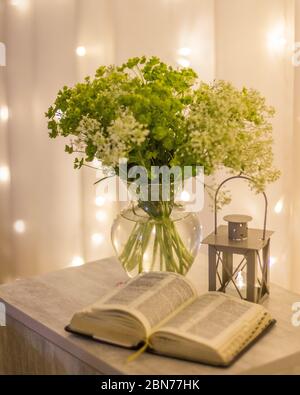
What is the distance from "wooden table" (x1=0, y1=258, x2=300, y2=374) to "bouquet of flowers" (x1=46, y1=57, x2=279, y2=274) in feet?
0.73

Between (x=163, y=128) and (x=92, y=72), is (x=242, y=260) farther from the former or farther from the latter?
(x=92, y=72)

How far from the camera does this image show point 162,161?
1313mm

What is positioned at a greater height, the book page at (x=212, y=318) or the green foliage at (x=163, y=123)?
the green foliage at (x=163, y=123)

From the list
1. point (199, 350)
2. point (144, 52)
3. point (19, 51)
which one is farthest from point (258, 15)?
point (199, 350)

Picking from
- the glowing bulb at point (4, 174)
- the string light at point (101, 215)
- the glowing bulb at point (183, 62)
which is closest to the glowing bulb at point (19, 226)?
the glowing bulb at point (4, 174)

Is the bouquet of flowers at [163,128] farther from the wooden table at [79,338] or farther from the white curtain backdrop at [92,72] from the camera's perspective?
the white curtain backdrop at [92,72]

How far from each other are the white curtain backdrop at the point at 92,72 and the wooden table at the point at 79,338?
0.49 metres

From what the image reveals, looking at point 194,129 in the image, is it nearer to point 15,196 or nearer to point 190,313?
point 190,313

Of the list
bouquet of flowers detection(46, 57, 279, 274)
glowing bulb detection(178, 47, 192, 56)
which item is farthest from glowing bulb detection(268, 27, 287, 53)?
bouquet of flowers detection(46, 57, 279, 274)

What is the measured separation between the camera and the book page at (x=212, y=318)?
1.09 metres

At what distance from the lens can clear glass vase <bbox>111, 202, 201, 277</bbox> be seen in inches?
53.2

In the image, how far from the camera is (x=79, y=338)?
1190mm

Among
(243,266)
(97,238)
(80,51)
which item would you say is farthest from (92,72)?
(243,266)

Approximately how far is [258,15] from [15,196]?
38.8 inches
